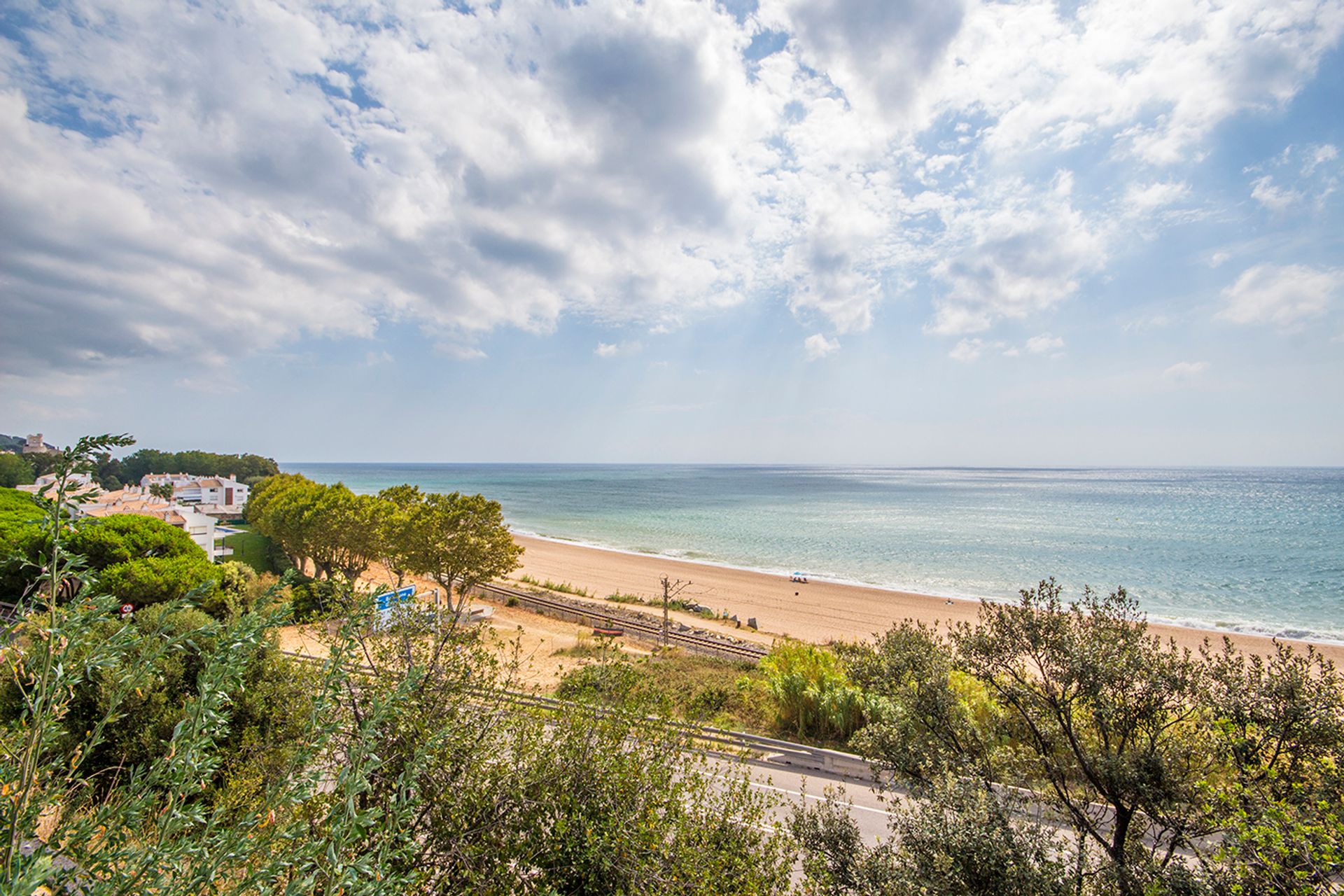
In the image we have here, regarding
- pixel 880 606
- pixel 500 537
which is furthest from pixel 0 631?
pixel 880 606

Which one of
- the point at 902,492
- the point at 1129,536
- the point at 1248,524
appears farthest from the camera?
the point at 902,492

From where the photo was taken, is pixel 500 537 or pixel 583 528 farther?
pixel 583 528

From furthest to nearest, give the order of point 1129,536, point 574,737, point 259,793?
1. point 1129,536
2. point 259,793
3. point 574,737

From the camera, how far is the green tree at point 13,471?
62594mm

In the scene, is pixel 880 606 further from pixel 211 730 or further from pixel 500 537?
pixel 211 730

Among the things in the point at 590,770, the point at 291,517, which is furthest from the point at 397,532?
the point at 590,770

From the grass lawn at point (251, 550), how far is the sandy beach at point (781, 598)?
1654 centimetres

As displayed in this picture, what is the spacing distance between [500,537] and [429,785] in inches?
732

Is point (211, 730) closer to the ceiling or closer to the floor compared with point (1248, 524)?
closer to the ceiling

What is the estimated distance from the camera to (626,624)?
28.0m

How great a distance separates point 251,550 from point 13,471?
151ft

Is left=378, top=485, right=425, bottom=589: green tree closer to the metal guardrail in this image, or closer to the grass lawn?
the grass lawn

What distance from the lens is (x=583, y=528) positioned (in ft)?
245

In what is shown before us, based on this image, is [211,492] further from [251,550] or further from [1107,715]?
[1107,715]
